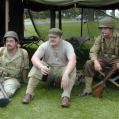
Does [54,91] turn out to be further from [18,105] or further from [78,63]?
[78,63]

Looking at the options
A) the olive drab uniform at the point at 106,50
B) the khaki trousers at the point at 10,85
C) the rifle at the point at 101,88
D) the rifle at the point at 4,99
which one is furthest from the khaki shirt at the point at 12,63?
the rifle at the point at 101,88

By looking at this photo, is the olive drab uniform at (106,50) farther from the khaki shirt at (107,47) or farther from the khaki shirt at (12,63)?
the khaki shirt at (12,63)

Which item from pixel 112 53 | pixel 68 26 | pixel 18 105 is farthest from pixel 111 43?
pixel 68 26

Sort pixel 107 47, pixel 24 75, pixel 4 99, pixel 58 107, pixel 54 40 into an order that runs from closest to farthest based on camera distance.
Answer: pixel 4 99 < pixel 58 107 < pixel 54 40 < pixel 107 47 < pixel 24 75

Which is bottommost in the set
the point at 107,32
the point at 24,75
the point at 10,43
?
the point at 24,75

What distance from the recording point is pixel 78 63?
909 cm

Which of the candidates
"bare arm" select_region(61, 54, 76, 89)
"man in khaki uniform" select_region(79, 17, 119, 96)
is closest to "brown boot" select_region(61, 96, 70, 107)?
"bare arm" select_region(61, 54, 76, 89)

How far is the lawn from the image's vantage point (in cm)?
526

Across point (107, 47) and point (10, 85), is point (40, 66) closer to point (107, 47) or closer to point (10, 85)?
point (10, 85)

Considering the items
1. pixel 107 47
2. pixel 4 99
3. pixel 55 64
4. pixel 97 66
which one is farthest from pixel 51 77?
pixel 107 47

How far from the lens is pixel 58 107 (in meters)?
5.61

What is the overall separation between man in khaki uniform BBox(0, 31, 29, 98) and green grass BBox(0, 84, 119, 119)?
28 centimetres

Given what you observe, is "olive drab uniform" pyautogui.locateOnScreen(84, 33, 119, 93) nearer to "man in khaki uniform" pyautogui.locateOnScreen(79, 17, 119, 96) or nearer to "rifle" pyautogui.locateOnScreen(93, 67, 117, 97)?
"man in khaki uniform" pyautogui.locateOnScreen(79, 17, 119, 96)

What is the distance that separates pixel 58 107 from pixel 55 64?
0.86m
